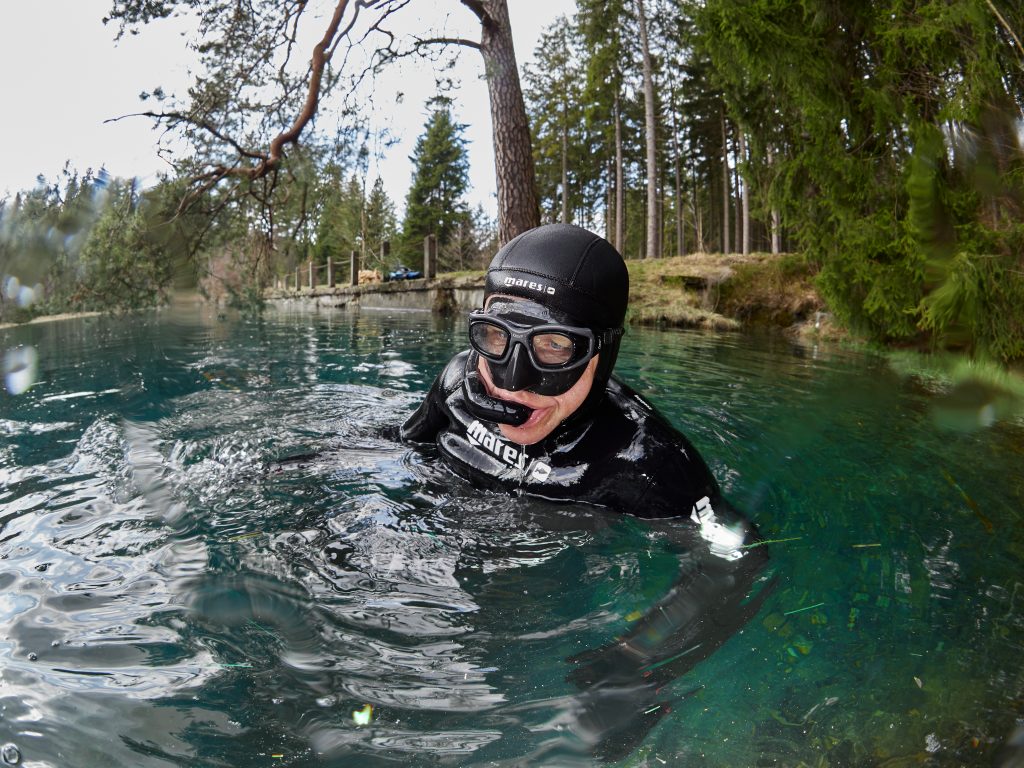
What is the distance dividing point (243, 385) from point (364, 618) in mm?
5307

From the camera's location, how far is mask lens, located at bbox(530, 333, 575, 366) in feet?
8.68

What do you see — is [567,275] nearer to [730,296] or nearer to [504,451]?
[504,451]

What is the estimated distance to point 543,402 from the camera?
2744 mm

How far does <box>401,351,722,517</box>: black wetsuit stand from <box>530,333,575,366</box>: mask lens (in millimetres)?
347

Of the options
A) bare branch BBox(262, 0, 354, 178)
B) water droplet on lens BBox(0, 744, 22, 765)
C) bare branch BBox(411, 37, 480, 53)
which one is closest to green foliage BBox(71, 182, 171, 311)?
bare branch BBox(262, 0, 354, 178)

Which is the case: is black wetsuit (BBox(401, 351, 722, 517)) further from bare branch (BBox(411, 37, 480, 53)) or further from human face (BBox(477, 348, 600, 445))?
bare branch (BBox(411, 37, 480, 53))

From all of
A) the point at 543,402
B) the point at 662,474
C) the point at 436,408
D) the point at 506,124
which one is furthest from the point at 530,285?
the point at 506,124

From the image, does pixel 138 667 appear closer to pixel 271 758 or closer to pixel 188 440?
pixel 271 758

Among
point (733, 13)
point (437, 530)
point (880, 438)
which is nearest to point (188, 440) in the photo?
point (437, 530)

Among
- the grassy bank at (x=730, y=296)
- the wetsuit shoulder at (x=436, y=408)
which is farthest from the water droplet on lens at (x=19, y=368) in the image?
the grassy bank at (x=730, y=296)

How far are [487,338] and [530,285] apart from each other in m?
0.32

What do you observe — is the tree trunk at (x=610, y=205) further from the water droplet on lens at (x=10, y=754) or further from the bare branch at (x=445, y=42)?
the water droplet on lens at (x=10, y=754)

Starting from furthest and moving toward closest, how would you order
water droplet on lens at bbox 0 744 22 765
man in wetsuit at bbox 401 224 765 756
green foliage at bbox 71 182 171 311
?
1. green foliage at bbox 71 182 171 311
2. man in wetsuit at bbox 401 224 765 756
3. water droplet on lens at bbox 0 744 22 765

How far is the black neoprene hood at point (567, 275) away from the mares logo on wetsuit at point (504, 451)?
2.51 ft
